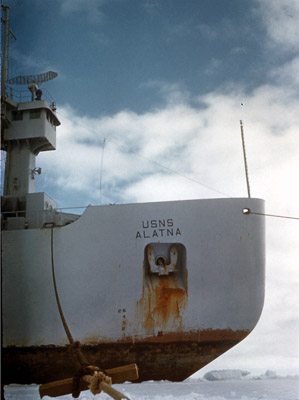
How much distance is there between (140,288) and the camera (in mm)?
10516

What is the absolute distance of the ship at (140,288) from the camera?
10.4m

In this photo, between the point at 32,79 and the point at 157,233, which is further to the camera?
the point at 32,79

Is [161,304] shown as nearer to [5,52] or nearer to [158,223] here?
[158,223]

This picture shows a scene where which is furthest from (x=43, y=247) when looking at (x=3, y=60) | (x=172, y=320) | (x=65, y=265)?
(x=3, y=60)

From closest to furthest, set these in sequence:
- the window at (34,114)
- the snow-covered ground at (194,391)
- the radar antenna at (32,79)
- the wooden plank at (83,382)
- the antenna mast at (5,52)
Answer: the wooden plank at (83,382)
the snow-covered ground at (194,391)
the antenna mast at (5,52)
the window at (34,114)
the radar antenna at (32,79)

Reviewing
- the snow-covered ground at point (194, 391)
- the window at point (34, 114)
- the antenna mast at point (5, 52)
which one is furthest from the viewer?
the window at point (34, 114)

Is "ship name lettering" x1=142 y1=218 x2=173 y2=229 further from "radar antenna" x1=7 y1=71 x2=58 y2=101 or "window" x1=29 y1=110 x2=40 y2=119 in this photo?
"radar antenna" x1=7 y1=71 x2=58 y2=101

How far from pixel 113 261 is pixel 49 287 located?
1625 mm

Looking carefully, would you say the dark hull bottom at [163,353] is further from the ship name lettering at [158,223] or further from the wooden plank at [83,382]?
the wooden plank at [83,382]

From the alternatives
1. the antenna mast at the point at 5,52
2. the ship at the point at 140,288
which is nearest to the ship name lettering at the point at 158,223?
the ship at the point at 140,288

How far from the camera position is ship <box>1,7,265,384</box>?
10.4m

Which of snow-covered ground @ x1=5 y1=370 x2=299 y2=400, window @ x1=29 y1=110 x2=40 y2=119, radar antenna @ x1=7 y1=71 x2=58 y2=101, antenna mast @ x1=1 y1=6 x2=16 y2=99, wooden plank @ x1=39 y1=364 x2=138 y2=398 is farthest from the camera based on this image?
radar antenna @ x1=7 y1=71 x2=58 y2=101

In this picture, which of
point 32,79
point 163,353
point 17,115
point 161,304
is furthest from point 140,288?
point 32,79

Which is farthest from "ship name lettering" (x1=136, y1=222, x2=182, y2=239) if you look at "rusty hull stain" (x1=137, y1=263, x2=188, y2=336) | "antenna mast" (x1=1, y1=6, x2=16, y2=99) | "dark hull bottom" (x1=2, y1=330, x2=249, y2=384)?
"antenna mast" (x1=1, y1=6, x2=16, y2=99)
